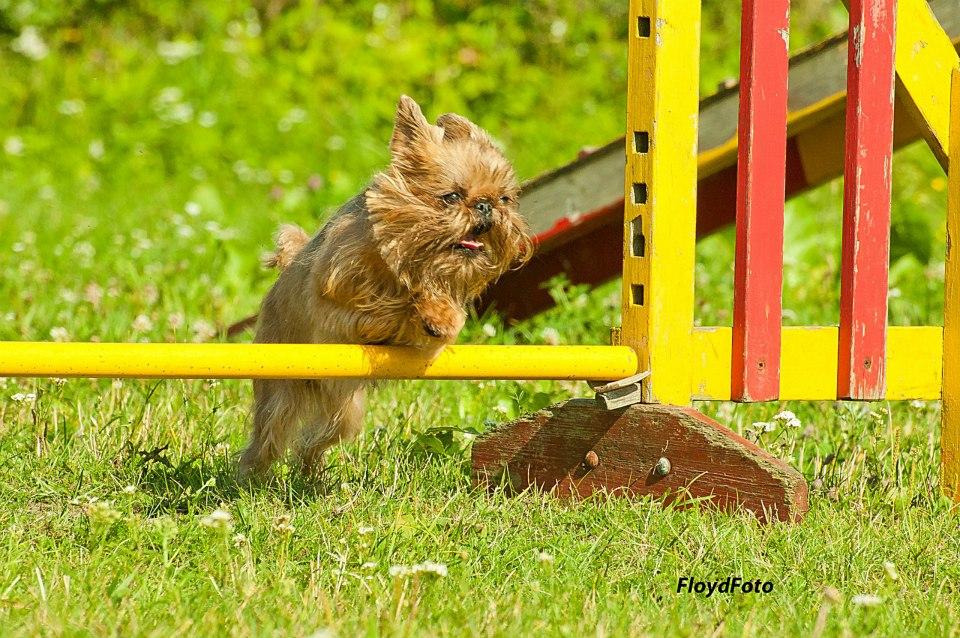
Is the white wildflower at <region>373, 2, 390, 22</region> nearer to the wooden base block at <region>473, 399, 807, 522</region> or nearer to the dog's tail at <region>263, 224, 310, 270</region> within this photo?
the dog's tail at <region>263, 224, 310, 270</region>

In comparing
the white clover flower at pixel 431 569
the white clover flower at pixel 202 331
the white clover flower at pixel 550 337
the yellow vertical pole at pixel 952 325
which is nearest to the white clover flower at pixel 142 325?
the white clover flower at pixel 202 331

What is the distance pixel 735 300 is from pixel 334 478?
109cm

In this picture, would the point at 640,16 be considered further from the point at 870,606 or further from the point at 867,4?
the point at 870,606

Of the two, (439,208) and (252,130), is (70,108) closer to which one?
(252,130)

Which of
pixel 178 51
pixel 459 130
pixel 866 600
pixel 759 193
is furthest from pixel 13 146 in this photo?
pixel 866 600

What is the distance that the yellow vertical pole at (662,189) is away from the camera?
3.06 m

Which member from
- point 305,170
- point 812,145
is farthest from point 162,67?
point 812,145

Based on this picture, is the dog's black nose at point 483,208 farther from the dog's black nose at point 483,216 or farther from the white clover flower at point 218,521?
the white clover flower at point 218,521

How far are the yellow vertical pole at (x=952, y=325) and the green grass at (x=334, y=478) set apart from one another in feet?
0.30

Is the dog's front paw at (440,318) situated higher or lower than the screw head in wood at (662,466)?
higher

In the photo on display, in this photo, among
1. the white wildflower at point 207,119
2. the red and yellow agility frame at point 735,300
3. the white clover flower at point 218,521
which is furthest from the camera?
the white wildflower at point 207,119

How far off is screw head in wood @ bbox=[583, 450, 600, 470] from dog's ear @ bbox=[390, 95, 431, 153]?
2.94 feet

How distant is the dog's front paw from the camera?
9.66 feet

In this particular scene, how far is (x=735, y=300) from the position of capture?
10.4ft
